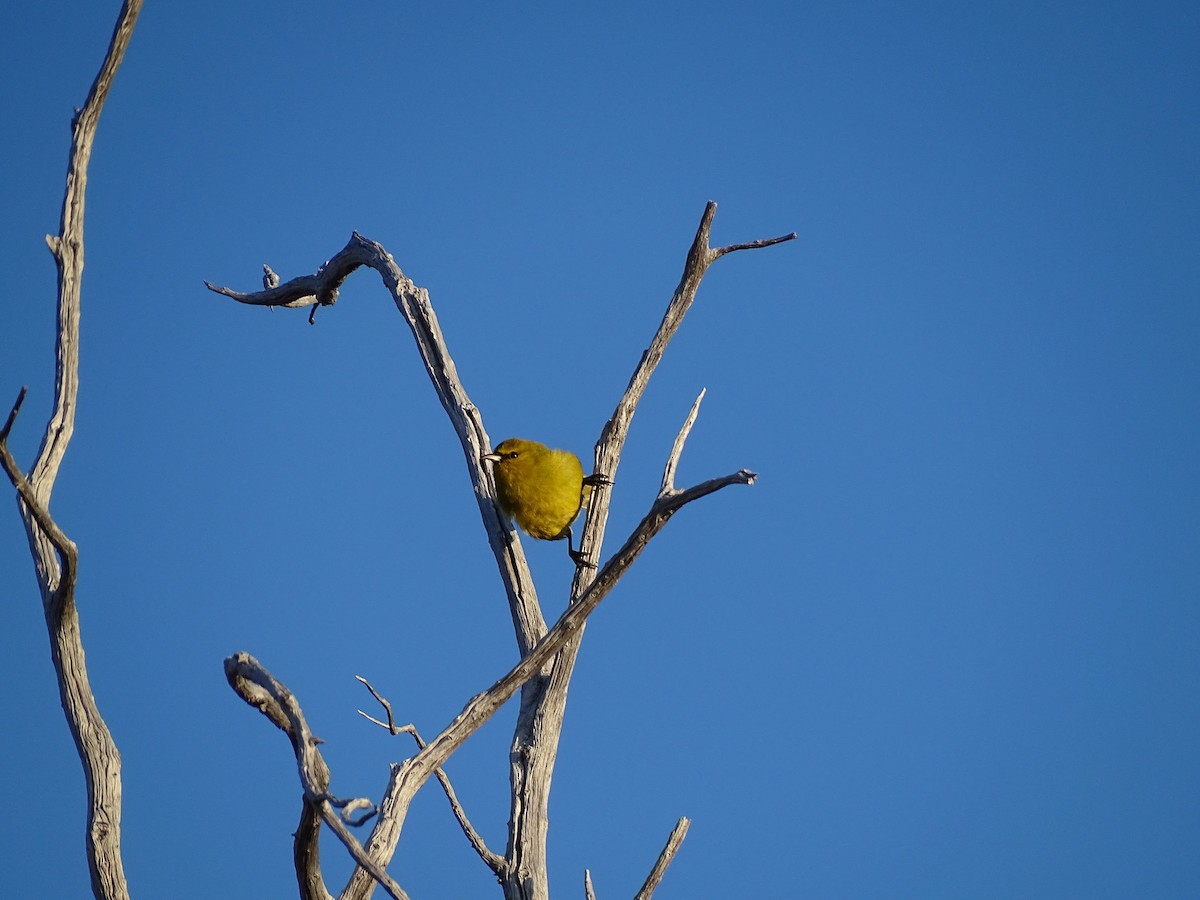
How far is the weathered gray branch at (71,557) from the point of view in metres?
3.50

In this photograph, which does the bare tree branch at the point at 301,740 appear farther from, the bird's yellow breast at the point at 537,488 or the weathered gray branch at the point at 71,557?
the bird's yellow breast at the point at 537,488

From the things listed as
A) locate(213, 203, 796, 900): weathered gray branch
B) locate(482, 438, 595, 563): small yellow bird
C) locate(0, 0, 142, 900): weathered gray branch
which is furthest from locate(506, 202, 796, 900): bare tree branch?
locate(0, 0, 142, 900): weathered gray branch

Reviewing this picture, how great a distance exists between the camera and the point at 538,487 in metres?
4.56

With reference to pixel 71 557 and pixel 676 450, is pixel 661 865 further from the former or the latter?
pixel 71 557

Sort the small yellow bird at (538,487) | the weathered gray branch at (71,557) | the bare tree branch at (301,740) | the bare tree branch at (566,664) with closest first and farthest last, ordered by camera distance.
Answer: the bare tree branch at (301,740)
the weathered gray branch at (71,557)
the bare tree branch at (566,664)
the small yellow bird at (538,487)

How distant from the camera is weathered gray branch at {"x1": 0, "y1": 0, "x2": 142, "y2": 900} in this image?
11.5 ft

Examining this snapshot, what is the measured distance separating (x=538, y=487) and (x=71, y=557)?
1727 mm

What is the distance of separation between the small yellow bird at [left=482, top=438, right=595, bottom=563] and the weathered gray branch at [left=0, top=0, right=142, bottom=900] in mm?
1440

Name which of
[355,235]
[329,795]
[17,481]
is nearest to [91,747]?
[17,481]

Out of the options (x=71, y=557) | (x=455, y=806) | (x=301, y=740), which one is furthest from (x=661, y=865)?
(x=71, y=557)

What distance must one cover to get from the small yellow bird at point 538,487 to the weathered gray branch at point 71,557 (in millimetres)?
1440

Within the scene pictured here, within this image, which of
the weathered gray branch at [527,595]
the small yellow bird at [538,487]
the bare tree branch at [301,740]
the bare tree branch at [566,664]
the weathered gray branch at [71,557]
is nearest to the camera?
the bare tree branch at [301,740]

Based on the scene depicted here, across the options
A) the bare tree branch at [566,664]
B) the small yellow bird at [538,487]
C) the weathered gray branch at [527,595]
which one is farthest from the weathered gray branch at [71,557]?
the small yellow bird at [538,487]

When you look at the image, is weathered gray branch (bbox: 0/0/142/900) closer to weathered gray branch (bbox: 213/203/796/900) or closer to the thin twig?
weathered gray branch (bbox: 213/203/796/900)
